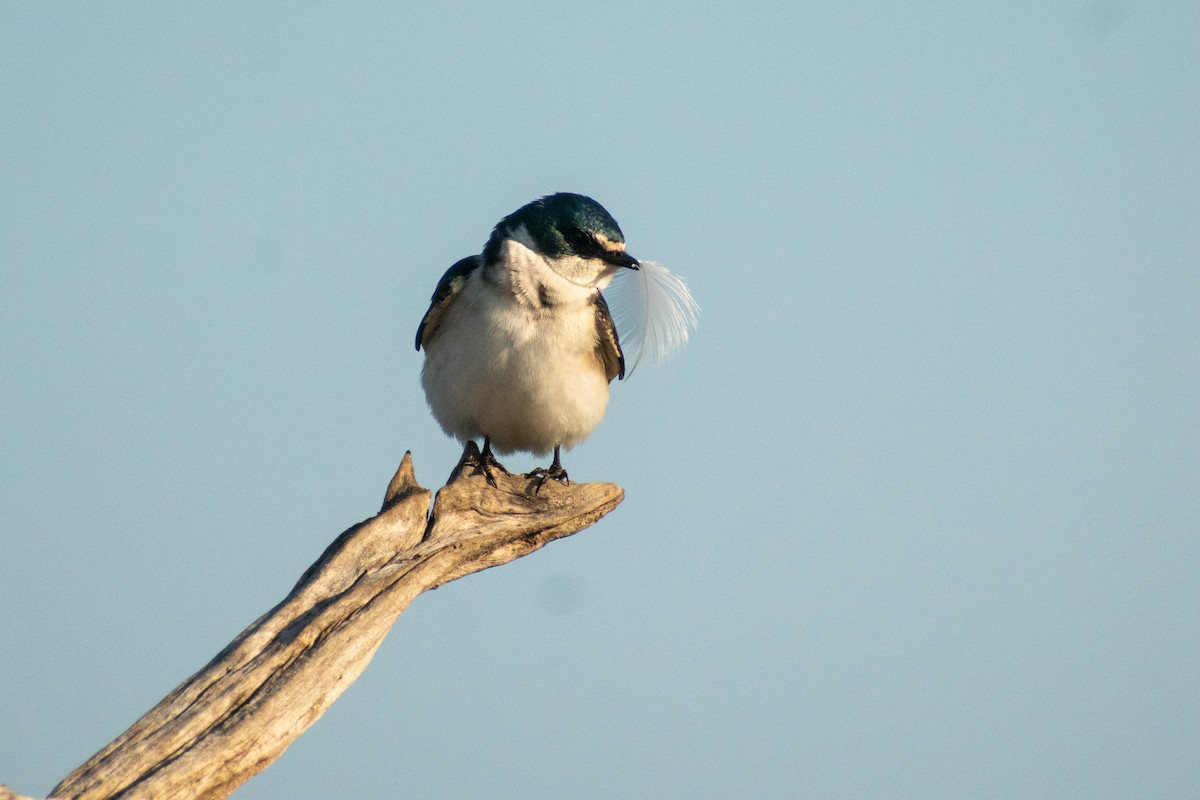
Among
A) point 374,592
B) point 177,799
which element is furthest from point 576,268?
point 177,799

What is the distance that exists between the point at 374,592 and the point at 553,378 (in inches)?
104

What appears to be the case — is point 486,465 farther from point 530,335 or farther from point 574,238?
point 574,238

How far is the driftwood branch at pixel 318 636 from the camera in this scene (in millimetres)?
6031

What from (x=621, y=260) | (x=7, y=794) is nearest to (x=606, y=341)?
(x=621, y=260)

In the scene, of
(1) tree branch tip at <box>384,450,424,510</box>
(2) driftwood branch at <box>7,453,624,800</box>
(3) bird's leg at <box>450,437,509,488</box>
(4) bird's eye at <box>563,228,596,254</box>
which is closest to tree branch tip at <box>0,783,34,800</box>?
(2) driftwood branch at <box>7,453,624,800</box>

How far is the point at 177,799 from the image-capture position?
5.96 m

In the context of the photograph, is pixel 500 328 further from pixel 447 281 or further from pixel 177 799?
pixel 177 799

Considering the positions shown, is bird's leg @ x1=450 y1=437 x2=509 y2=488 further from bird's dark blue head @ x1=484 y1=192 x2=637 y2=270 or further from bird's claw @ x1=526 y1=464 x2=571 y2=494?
bird's dark blue head @ x1=484 y1=192 x2=637 y2=270

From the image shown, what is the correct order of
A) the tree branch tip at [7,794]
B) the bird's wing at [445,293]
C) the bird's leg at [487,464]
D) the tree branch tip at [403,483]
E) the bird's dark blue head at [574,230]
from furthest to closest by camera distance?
the bird's wing at [445,293]
the bird's dark blue head at [574,230]
the bird's leg at [487,464]
the tree branch tip at [403,483]
the tree branch tip at [7,794]

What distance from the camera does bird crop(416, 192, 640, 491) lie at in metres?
9.30

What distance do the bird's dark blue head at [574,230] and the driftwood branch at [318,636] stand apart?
1.85m

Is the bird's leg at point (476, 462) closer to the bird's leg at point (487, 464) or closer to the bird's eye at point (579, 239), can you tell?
the bird's leg at point (487, 464)

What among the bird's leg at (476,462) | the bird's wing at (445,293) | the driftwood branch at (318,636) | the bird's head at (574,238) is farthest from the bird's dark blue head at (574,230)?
the driftwood branch at (318,636)

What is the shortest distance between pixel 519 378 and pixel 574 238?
1.15 metres
